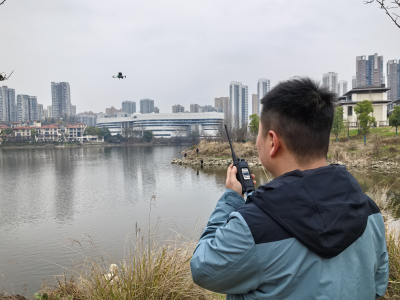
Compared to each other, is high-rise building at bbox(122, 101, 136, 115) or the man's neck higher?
high-rise building at bbox(122, 101, 136, 115)

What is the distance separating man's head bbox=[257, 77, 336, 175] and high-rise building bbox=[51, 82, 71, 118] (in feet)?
524

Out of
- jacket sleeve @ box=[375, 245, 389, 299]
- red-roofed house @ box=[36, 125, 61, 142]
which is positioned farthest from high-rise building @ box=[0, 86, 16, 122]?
jacket sleeve @ box=[375, 245, 389, 299]

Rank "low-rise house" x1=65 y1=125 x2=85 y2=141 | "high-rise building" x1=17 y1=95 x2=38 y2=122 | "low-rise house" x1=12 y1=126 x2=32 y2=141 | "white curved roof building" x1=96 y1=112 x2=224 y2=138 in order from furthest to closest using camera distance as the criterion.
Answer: "high-rise building" x1=17 y1=95 x2=38 y2=122 → "white curved roof building" x1=96 y1=112 x2=224 y2=138 → "low-rise house" x1=65 y1=125 x2=85 y2=141 → "low-rise house" x1=12 y1=126 x2=32 y2=141

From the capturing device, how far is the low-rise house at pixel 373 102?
35.8 m

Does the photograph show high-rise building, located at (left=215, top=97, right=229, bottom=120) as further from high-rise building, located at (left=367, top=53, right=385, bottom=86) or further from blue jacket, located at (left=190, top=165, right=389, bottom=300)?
blue jacket, located at (left=190, top=165, right=389, bottom=300)

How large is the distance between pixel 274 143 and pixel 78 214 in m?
11.1

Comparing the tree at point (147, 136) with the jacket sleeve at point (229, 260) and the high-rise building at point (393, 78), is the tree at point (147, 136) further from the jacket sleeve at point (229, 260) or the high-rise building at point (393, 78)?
the jacket sleeve at point (229, 260)

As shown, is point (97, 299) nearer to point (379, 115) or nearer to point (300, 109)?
point (300, 109)

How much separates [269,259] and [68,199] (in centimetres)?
1425

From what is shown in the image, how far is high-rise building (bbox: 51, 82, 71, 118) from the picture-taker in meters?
149

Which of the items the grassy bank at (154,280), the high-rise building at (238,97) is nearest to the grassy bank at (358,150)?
the grassy bank at (154,280)

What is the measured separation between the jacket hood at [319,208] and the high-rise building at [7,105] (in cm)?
13652

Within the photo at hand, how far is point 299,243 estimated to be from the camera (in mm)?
905

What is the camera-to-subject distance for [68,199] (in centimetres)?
1380
